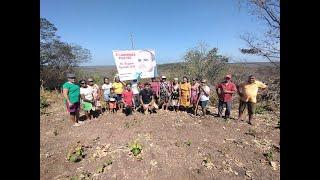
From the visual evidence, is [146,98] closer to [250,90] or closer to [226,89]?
[226,89]

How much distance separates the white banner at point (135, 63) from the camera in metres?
9.70

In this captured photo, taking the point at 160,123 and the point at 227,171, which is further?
the point at 160,123

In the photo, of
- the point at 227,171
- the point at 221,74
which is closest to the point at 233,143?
the point at 227,171

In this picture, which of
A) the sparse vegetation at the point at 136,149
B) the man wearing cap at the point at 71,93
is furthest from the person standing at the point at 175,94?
the sparse vegetation at the point at 136,149

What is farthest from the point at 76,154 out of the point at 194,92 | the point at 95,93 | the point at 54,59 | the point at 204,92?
the point at 54,59

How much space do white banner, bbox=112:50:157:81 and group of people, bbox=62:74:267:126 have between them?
317 millimetres

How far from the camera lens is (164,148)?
23.9ft

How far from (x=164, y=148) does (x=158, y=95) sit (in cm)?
303

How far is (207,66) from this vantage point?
35375 millimetres

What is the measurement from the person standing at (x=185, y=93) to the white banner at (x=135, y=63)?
1176 mm

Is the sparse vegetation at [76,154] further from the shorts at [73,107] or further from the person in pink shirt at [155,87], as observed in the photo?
the person in pink shirt at [155,87]

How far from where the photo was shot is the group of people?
9.36 metres
